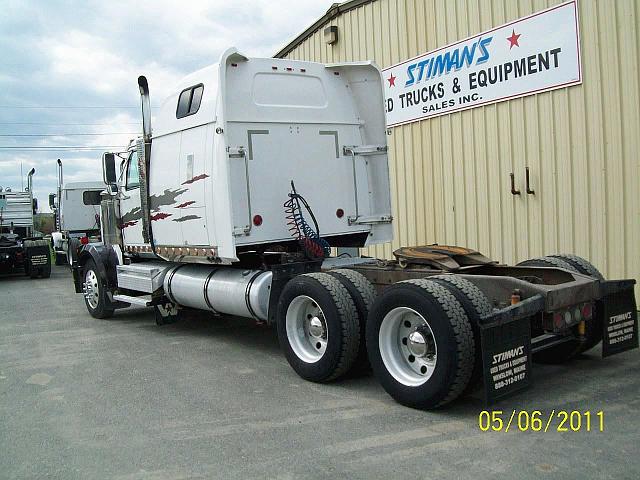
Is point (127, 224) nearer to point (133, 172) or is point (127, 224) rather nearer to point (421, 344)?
point (133, 172)

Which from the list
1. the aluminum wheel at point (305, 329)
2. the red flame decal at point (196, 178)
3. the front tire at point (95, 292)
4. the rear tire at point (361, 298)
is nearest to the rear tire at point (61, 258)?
the front tire at point (95, 292)

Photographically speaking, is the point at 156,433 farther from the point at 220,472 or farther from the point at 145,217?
the point at 145,217

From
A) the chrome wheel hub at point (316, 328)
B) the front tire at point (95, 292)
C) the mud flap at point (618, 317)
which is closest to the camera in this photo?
the mud flap at point (618, 317)

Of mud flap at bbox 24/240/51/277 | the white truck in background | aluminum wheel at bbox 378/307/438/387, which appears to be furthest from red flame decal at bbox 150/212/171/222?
the white truck in background

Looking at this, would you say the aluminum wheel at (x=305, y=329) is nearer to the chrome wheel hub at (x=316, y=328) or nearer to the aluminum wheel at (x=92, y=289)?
the chrome wheel hub at (x=316, y=328)

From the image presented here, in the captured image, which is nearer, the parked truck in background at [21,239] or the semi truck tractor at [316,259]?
the semi truck tractor at [316,259]

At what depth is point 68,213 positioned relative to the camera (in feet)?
76.2

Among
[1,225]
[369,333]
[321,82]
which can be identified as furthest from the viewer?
[1,225]

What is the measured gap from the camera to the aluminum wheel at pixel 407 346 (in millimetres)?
5012

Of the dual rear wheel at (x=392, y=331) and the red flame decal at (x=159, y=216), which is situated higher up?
the red flame decal at (x=159, y=216)

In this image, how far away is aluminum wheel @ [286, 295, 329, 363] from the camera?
20.1 feet

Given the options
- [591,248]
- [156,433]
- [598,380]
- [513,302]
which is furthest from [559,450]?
[591,248]

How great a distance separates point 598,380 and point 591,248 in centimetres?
325
